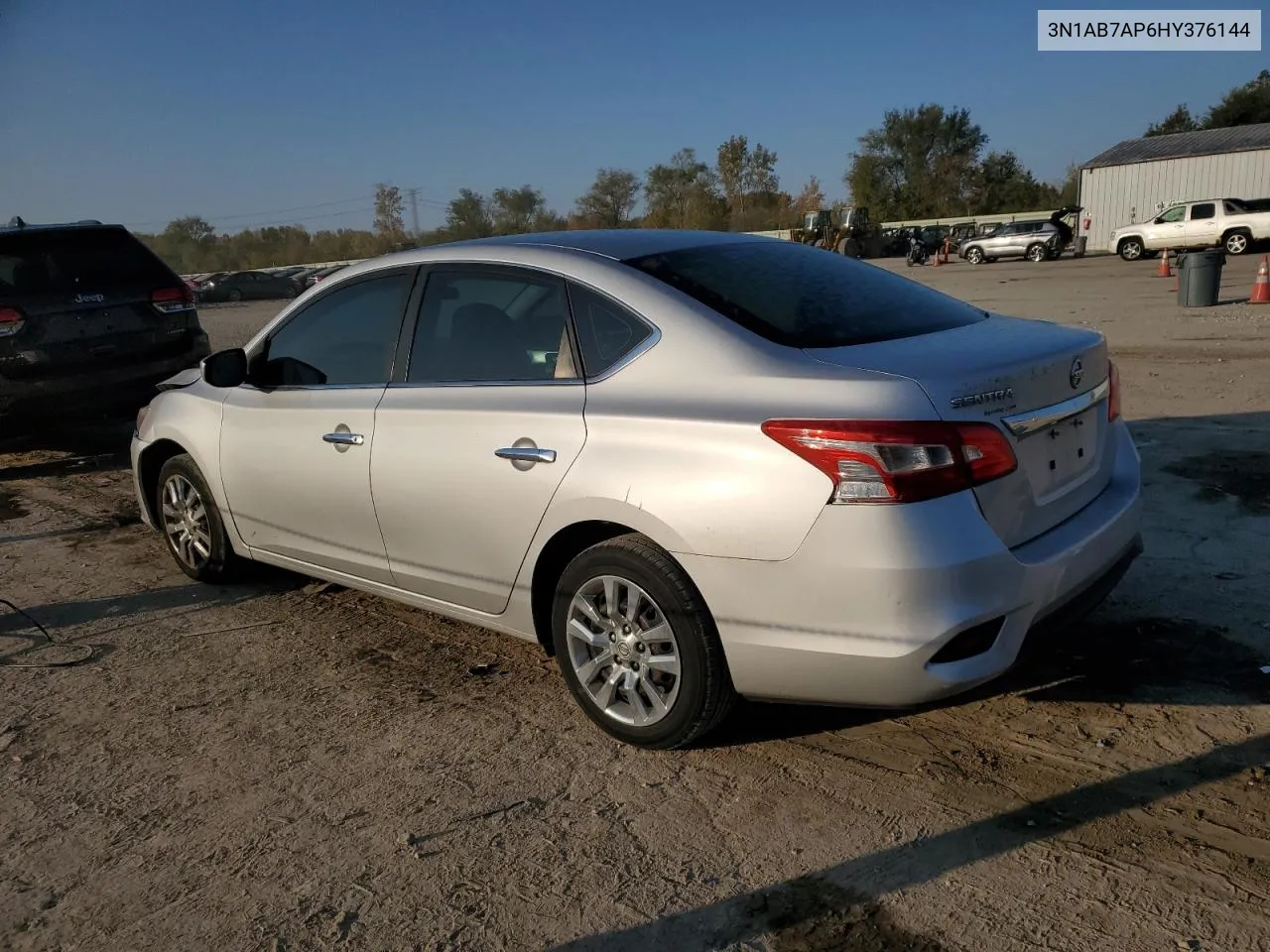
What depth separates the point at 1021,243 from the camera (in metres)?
36.7

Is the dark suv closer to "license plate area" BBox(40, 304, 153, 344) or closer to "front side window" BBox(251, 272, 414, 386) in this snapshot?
"license plate area" BBox(40, 304, 153, 344)

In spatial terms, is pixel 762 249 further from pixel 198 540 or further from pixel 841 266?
pixel 198 540

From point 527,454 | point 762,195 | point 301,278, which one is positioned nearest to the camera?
point 527,454

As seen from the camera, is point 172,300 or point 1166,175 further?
point 1166,175

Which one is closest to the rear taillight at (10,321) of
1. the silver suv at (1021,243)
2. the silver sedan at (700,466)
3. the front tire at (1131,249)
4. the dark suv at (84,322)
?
the dark suv at (84,322)

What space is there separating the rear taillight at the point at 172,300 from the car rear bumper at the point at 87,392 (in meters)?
0.30

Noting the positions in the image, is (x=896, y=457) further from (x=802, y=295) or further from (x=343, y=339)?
(x=343, y=339)

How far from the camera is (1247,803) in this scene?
2.80 metres

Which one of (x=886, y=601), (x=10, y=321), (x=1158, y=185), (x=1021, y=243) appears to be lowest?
(x=886, y=601)

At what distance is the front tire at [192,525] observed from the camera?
16.4 feet

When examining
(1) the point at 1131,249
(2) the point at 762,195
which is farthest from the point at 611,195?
(1) the point at 1131,249

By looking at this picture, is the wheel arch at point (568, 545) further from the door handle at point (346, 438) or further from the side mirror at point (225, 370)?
the side mirror at point (225, 370)

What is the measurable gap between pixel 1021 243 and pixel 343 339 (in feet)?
120

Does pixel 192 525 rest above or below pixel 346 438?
below
